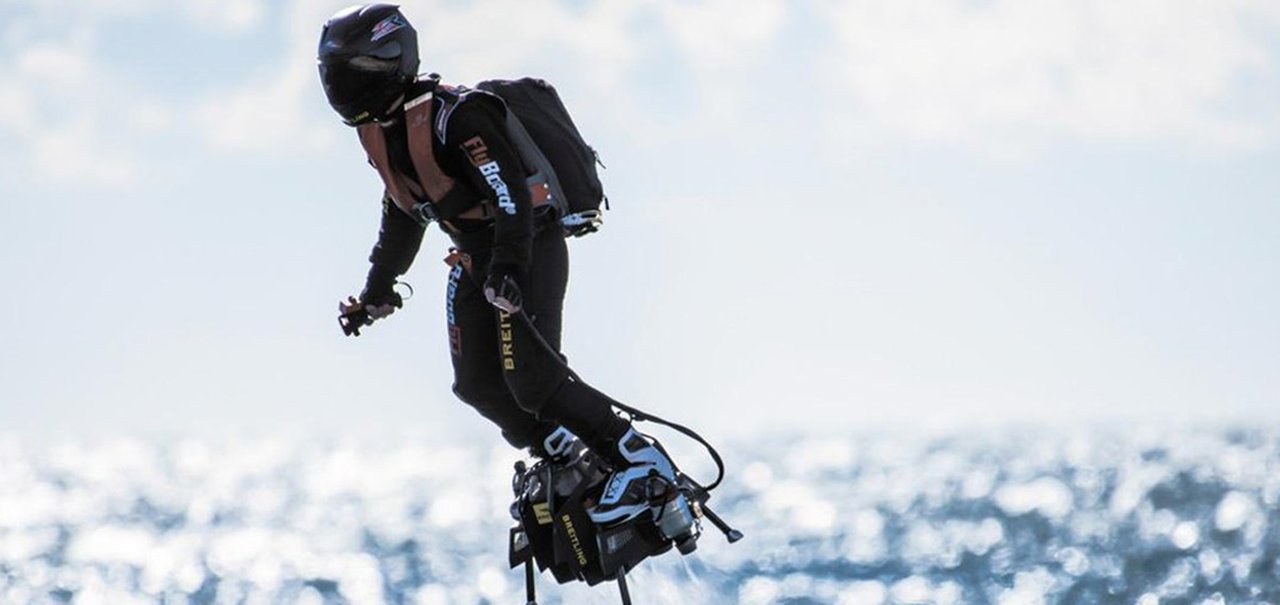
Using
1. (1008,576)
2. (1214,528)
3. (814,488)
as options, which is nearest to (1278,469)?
(814,488)

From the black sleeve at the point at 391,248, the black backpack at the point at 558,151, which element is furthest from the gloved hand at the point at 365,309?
the black backpack at the point at 558,151

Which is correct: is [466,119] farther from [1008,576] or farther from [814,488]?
[814,488]

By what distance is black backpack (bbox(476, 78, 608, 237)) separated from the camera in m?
11.9

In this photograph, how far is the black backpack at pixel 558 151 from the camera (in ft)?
39.1

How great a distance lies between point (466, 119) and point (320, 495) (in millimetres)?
23544

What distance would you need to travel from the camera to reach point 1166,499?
2100cm

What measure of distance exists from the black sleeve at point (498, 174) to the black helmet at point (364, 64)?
0.31m

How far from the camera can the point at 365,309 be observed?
12664mm

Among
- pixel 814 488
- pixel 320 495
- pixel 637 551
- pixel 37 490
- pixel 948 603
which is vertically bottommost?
pixel 637 551

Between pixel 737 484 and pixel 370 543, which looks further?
pixel 737 484

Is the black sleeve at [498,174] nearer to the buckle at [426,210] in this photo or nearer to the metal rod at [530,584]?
the buckle at [426,210]

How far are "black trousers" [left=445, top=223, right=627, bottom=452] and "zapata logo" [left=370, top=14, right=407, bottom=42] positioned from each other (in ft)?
3.62

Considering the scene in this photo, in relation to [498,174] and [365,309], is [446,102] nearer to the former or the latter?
[498,174]

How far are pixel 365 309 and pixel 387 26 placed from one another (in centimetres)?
165
